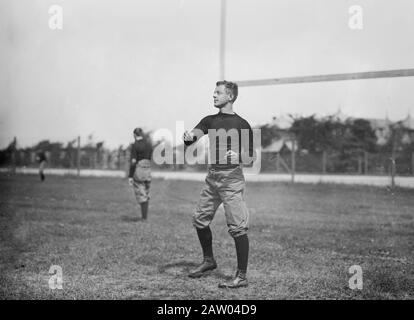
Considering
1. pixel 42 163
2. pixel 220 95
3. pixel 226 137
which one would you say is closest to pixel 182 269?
pixel 226 137

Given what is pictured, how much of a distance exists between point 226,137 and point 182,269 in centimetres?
159

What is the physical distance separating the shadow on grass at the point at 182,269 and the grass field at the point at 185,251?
0.01 m

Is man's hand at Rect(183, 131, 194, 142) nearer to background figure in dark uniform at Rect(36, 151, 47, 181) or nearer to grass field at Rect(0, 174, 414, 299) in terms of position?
grass field at Rect(0, 174, 414, 299)

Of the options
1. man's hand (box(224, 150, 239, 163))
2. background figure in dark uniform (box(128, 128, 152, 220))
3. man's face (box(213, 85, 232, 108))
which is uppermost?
man's face (box(213, 85, 232, 108))

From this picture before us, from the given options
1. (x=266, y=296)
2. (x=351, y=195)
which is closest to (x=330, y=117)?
(x=351, y=195)

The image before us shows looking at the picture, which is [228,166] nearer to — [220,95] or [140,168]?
[220,95]

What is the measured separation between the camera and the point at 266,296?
415cm

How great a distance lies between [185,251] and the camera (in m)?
6.23

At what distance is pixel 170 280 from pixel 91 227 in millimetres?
3820

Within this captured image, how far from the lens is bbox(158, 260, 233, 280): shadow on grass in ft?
16.2

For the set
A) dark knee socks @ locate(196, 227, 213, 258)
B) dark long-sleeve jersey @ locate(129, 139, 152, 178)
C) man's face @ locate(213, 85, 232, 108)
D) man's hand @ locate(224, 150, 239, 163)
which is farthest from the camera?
dark long-sleeve jersey @ locate(129, 139, 152, 178)

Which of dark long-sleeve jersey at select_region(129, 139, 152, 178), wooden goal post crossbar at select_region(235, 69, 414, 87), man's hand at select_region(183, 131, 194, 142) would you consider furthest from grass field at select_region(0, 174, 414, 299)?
wooden goal post crossbar at select_region(235, 69, 414, 87)
